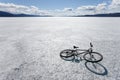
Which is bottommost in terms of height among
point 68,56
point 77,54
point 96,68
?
point 96,68

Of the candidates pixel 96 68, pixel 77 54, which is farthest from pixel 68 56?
pixel 96 68

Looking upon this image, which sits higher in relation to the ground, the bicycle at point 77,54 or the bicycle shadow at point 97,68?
the bicycle at point 77,54

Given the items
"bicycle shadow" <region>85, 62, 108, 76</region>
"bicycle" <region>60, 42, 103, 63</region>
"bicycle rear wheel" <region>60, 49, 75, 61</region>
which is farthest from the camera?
"bicycle rear wheel" <region>60, 49, 75, 61</region>

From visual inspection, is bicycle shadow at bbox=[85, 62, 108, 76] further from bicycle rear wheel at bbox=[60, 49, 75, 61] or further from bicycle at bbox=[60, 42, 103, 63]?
bicycle rear wheel at bbox=[60, 49, 75, 61]

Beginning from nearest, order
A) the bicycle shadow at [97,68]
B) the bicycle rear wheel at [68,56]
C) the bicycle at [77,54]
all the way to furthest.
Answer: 1. the bicycle shadow at [97,68]
2. the bicycle at [77,54]
3. the bicycle rear wheel at [68,56]

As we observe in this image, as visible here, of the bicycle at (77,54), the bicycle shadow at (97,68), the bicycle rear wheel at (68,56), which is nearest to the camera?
the bicycle shadow at (97,68)

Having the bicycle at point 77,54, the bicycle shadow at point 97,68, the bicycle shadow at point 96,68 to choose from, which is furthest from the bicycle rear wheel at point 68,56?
the bicycle shadow at point 97,68

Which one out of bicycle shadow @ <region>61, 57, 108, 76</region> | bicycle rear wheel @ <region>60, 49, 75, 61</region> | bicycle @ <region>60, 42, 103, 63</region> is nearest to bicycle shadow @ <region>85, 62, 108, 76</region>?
bicycle shadow @ <region>61, 57, 108, 76</region>

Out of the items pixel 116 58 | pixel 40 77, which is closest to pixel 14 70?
pixel 40 77

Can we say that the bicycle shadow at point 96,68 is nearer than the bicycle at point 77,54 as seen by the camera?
Yes

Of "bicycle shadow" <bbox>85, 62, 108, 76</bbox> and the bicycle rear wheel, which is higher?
the bicycle rear wheel

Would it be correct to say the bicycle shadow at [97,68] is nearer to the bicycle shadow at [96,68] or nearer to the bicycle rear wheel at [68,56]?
the bicycle shadow at [96,68]

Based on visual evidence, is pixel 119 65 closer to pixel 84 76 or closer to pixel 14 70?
pixel 84 76

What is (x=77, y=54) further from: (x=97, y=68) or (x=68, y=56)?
(x=97, y=68)
